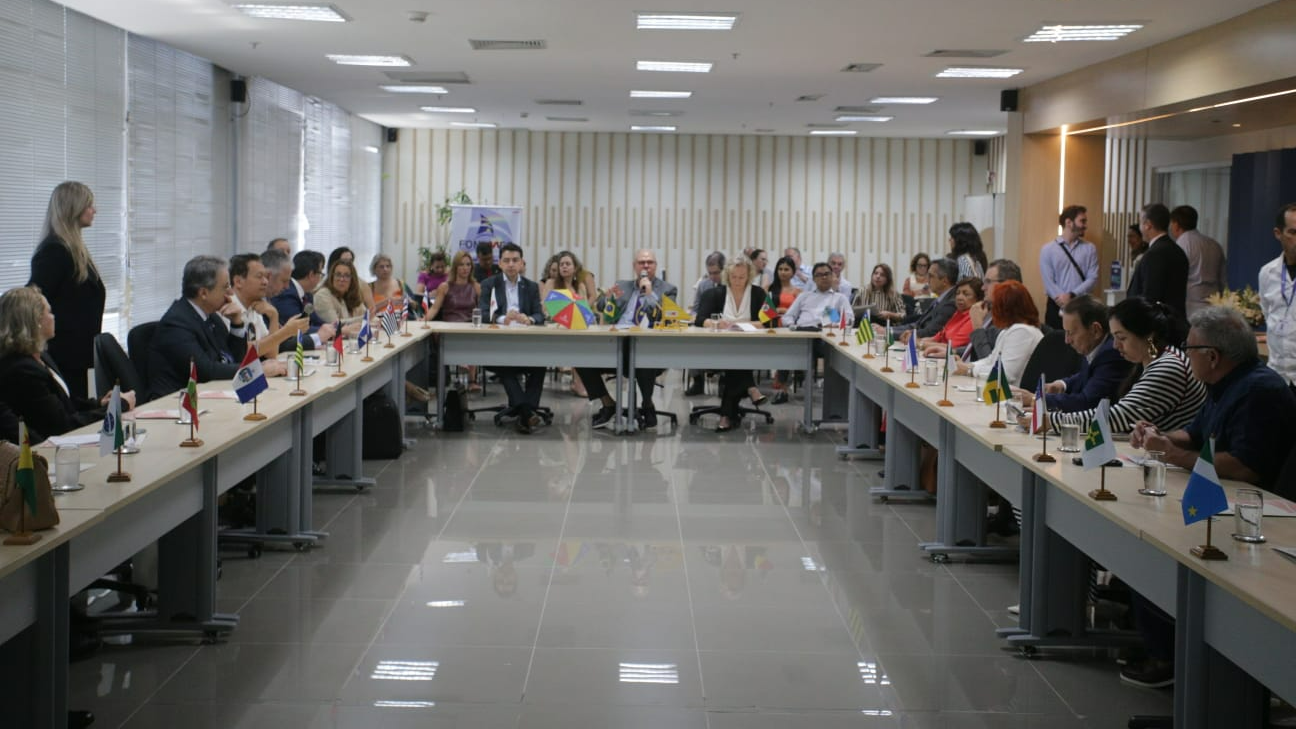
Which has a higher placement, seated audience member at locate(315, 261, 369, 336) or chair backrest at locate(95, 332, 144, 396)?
seated audience member at locate(315, 261, 369, 336)

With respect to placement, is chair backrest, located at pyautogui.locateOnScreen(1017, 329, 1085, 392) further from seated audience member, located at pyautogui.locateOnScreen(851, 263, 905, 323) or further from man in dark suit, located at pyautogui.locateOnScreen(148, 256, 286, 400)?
seated audience member, located at pyautogui.locateOnScreen(851, 263, 905, 323)

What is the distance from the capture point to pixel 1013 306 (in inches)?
262

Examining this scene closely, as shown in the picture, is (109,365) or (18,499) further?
(109,365)

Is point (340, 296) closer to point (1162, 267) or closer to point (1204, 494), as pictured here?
point (1162, 267)

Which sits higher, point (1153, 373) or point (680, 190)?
point (680, 190)

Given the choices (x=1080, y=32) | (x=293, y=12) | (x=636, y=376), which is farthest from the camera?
(x=636, y=376)

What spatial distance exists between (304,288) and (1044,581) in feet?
19.4

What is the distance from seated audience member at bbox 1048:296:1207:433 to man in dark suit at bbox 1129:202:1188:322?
3.99 meters

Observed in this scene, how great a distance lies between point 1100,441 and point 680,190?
1489 centimetres

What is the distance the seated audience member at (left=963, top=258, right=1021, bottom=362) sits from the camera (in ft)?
24.1

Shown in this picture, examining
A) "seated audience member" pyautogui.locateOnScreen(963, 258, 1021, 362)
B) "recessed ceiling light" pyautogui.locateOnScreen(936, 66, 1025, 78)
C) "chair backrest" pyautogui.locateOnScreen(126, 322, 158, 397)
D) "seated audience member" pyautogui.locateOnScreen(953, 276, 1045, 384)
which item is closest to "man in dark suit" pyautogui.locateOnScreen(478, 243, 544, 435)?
"seated audience member" pyautogui.locateOnScreen(963, 258, 1021, 362)

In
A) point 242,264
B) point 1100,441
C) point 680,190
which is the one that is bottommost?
point 1100,441

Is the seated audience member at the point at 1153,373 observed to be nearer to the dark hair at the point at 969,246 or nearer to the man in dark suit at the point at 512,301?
the man in dark suit at the point at 512,301

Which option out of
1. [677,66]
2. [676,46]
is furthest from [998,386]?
[677,66]
